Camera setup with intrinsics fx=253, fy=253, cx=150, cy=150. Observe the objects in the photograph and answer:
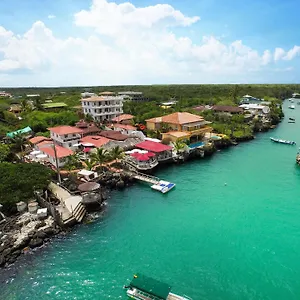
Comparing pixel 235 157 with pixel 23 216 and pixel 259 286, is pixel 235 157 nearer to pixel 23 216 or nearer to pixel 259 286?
pixel 259 286

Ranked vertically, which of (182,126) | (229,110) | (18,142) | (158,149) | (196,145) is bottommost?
(196,145)

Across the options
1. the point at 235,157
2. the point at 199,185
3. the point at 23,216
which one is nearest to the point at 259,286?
the point at 199,185

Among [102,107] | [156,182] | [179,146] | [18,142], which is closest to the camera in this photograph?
[156,182]

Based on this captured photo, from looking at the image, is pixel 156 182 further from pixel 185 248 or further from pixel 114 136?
pixel 114 136

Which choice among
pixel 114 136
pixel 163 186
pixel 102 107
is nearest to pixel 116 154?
pixel 163 186

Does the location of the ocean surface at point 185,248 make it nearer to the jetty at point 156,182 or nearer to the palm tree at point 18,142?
the jetty at point 156,182

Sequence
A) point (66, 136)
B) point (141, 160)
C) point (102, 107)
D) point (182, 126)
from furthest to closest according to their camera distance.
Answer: point (102, 107) < point (182, 126) < point (66, 136) < point (141, 160)

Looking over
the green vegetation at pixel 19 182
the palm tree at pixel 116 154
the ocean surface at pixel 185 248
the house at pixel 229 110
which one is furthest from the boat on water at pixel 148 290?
the house at pixel 229 110

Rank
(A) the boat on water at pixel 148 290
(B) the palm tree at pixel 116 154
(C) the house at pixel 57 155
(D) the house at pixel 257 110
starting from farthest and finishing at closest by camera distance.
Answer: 1. (D) the house at pixel 257 110
2. (B) the palm tree at pixel 116 154
3. (C) the house at pixel 57 155
4. (A) the boat on water at pixel 148 290
